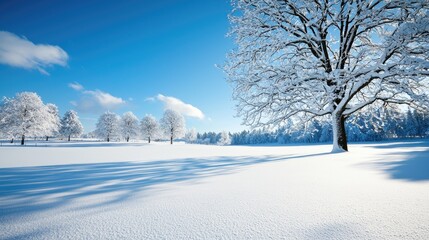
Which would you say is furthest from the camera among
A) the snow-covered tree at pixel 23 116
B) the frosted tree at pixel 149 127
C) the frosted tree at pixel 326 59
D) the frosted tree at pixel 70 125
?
the frosted tree at pixel 149 127

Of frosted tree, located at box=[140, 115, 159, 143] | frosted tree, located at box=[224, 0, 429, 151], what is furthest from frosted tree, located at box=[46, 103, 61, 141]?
frosted tree, located at box=[224, 0, 429, 151]

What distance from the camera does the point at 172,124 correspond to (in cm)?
5212

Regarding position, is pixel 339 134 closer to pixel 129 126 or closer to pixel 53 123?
pixel 53 123

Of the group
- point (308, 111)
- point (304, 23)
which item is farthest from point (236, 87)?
point (304, 23)

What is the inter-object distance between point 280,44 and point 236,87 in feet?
9.19

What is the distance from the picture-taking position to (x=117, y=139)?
61562mm

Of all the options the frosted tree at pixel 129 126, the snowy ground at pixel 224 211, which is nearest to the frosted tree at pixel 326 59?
the snowy ground at pixel 224 211

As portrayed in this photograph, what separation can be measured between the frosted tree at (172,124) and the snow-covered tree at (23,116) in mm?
24945

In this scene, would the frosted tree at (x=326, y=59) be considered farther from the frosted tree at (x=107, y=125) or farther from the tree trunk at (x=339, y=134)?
the frosted tree at (x=107, y=125)

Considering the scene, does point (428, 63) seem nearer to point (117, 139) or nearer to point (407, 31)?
point (407, 31)

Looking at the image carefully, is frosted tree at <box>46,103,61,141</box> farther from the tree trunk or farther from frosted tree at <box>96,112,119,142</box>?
the tree trunk

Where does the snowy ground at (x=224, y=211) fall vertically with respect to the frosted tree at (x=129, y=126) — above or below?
below

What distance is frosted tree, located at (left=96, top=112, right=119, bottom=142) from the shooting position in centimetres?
5547

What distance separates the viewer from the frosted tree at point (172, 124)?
52094mm
